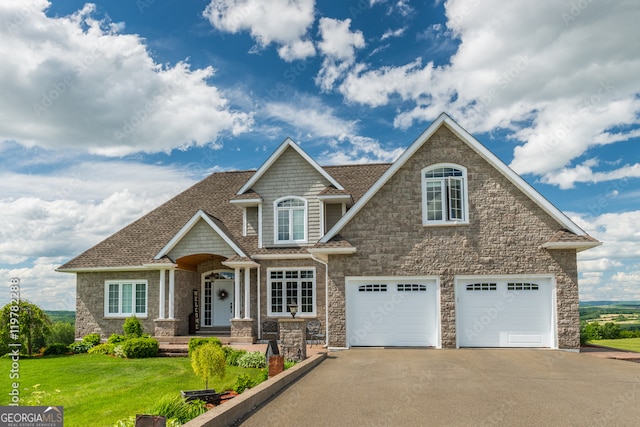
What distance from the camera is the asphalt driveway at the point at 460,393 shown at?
765 centimetres

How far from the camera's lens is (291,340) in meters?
14.4

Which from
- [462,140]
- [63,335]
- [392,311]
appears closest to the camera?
[392,311]

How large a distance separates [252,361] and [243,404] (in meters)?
7.40

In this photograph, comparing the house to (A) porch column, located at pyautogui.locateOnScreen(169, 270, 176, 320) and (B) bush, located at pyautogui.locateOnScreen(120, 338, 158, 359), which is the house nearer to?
(B) bush, located at pyautogui.locateOnScreen(120, 338, 158, 359)

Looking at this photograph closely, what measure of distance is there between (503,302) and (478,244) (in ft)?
6.39

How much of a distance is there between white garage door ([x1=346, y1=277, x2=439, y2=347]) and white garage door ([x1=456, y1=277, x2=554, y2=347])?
93 cm

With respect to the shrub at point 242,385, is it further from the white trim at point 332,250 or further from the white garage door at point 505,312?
the white garage door at point 505,312

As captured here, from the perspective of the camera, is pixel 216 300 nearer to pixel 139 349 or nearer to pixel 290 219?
pixel 290 219

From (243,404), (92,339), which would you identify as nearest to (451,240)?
(243,404)

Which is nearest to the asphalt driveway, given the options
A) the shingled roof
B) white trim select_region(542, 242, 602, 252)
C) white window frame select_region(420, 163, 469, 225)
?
white trim select_region(542, 242, 602, 252)

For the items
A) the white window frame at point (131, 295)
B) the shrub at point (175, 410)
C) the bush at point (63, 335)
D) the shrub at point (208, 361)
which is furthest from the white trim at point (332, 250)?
the bush at point (63, 335)

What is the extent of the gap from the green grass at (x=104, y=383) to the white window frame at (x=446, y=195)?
24.1 feet

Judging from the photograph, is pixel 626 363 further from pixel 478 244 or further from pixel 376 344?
pixel 376 344

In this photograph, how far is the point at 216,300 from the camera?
23.9 metres
